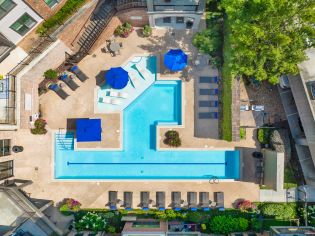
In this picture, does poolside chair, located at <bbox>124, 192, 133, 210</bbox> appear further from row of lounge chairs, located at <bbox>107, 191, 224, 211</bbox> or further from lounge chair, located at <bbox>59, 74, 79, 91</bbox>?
lounge chair, located at <bbox>59, 74, 79, 91</bbox>

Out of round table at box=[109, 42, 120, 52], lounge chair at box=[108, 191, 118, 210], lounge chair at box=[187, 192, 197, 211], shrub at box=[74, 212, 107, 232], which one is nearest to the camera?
shrub at box=[74, 212, 107, 232]

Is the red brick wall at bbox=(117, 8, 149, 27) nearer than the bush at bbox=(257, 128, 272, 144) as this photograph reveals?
Yes

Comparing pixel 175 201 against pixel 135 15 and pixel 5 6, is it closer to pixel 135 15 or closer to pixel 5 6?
pixel 135 15

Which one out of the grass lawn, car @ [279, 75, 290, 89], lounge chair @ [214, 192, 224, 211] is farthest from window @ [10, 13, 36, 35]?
lounge chair @ [214, 192, 224, 211]

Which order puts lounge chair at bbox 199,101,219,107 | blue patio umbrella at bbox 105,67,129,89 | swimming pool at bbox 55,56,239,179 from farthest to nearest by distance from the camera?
swimming pool at bbox 55,56,239,179 → lounge chair at bbox 199,101,219,107 → blue patio umbrella at bbox 105,67,129,89

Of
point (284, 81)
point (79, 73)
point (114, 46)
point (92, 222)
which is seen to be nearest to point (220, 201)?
point (92, 222)

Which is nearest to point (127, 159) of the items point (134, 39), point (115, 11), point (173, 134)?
point (173, 134)
